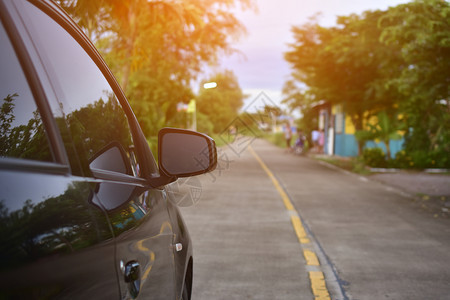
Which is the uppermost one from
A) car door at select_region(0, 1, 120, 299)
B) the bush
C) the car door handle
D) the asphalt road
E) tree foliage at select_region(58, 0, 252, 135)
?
tree foliage at select_region(58, 0, 252, 135)

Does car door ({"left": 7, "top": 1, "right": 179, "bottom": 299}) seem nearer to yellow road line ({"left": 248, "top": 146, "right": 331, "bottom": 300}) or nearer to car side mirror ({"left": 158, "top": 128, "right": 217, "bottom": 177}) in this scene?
car side mirror ({"left": 158, "top": 128, "right": 217, "bottom": 177})

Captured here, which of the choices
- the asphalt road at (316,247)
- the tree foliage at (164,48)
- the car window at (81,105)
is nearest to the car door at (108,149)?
the car window at (81,105)

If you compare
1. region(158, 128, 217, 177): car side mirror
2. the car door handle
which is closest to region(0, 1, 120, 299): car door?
the car door handle

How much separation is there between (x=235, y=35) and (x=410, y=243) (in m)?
11.7

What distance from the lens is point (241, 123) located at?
23.2 metres

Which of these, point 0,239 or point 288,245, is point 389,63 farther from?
point 0,239

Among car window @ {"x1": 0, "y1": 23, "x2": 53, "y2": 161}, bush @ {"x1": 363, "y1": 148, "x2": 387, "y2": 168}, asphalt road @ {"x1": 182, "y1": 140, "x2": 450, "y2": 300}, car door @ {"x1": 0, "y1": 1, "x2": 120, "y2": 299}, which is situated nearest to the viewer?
car door @ {"x1": 0, "y1": 1, "x2": 120, "y2": 299}

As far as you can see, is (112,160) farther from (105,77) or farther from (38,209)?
(38,209)

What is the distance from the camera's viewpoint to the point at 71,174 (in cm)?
163

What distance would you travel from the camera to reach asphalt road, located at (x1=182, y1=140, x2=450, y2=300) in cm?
530

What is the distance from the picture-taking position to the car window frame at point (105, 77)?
1713 mm

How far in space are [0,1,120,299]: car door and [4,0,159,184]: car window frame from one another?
0.20 feet

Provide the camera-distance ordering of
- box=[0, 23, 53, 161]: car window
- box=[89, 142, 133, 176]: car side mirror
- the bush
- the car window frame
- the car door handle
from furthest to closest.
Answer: the bush, box=[89, 142, 133, 176]: car side mirror, the car door handle, the car window frame, box=[0, 23, 53, 161]: car window

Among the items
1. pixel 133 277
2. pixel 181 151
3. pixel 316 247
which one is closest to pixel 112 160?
pixel 181 151
